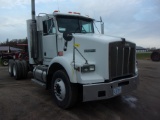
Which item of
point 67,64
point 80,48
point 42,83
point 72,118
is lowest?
point 72,118

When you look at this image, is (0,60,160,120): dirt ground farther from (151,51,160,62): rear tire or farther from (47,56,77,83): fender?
(151,51,160,62): rear tire

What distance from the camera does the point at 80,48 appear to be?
6172 millimetres

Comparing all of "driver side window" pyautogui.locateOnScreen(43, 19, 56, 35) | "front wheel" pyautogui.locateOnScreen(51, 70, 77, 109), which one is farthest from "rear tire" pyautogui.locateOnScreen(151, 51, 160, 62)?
"front wheel" pyautogui.locateOnScreen(51, 70, 77, 109)

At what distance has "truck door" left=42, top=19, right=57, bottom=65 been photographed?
24.2ft

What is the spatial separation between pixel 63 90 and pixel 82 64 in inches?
39.5

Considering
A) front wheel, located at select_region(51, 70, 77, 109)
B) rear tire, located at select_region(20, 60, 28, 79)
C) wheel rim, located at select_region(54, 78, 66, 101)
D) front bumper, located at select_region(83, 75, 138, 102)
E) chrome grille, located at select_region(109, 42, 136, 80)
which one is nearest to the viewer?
front bumper, located at select_region(83, 75, 138, 102)

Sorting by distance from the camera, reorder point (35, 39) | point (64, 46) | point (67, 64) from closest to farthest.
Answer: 1. point (67, 64)
2. point (64, 46)
3. point (35, 39)

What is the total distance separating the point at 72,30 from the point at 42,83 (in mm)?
2039

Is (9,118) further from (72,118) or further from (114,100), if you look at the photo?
(114,100)

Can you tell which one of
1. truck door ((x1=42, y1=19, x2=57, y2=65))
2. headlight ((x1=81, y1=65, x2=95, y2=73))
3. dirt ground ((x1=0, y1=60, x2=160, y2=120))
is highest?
truck door ((x1=42, y1=19, x2=57, y2=65))

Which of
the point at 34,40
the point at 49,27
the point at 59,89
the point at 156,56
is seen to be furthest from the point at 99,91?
the point at 156,56

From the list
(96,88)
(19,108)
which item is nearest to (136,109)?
(96,88)

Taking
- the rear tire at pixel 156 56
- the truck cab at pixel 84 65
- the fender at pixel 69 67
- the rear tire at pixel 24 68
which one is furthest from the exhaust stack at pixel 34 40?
the rear tire at pixel 156 56

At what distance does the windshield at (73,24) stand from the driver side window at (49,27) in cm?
27
